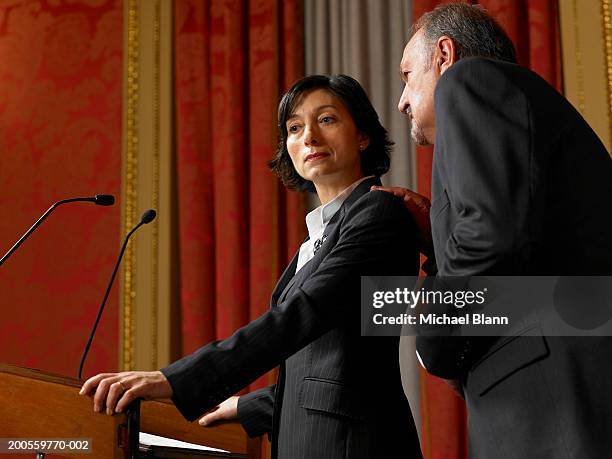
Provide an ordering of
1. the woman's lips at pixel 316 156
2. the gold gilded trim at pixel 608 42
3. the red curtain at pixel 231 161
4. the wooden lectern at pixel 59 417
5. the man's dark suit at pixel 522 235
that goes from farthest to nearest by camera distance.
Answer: the red curtain at pixel 231 161 < the gold gilded trim at pixel 608 42 < the woman's lips at pixel 316 156 < the wooden lectern at pixel 59 417 < the man's dark suit at pixel 522 235

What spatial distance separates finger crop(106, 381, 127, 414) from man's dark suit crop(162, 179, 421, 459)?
0.34ft

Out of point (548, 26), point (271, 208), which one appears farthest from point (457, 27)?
point (271, 208)

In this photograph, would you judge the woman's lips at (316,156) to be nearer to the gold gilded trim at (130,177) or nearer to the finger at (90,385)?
the finger at (90,385)

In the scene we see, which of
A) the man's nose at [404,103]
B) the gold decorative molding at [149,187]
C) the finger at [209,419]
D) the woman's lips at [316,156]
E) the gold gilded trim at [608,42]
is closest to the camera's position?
the man's nose at [404,103]

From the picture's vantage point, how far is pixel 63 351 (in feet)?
12.9

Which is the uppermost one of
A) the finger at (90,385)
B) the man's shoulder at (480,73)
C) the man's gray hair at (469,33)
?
the man's gray hair at (469,33)

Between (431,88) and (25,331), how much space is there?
9.30ft

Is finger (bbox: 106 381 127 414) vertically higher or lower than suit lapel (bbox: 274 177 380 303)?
lower

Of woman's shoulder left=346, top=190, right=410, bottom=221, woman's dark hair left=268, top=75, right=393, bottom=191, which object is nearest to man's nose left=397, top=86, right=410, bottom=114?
woman's shoulder left=346, top=190, right=410, bottom=221

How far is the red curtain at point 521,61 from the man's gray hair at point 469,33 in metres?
1.79

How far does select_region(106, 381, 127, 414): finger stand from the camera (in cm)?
154

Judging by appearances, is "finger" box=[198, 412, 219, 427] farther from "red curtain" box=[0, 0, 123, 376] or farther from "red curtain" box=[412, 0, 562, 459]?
"red curtain" box=[0, 0, 123, 376]

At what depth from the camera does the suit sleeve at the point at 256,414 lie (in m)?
2.13

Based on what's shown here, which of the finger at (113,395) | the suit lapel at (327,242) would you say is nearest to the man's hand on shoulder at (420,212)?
the suit lapel at (327,242)
